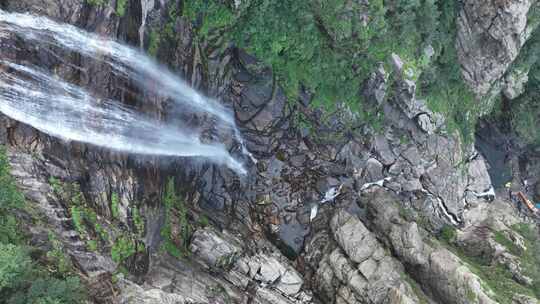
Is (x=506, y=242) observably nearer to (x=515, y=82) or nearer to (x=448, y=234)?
(x=448, y=234)

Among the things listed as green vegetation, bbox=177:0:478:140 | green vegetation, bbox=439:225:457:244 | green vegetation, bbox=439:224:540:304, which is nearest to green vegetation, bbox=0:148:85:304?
green vegetation, bbox=177:0:478:140

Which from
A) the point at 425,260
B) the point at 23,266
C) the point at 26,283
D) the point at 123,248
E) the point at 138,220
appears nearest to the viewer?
the point at 23,266

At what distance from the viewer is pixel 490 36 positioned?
61.1 feet

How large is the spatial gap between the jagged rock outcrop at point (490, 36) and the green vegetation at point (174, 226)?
16047mm

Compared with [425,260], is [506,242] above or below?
above

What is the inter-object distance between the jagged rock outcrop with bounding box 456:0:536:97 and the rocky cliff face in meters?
0.07

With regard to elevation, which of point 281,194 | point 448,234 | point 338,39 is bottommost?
point 281,194

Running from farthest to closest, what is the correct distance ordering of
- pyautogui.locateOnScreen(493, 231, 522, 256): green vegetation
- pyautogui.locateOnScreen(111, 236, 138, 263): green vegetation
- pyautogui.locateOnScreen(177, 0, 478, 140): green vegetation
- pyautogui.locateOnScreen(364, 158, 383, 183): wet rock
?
pyautogui.locateOnScreen(364, 158, 383, 183): wet rock < pyautogui.locateOnScreen(493, 231, 522, 256): green vegetation < pyautogui.locateOnScreen(177, 0, 478, 140): green vegetation < pyautogui.locateOnScreen(111, 236, 138, 263): green vegetation

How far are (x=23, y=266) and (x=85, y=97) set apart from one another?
5.55 metres

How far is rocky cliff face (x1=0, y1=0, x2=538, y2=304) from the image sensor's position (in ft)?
37.6

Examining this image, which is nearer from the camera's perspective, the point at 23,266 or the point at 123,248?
the point at 23,266

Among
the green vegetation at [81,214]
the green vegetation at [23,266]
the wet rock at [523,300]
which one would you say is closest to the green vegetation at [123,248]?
the green vegetation at [81,214]

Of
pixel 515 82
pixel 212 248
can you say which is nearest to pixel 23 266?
pixel 212 248

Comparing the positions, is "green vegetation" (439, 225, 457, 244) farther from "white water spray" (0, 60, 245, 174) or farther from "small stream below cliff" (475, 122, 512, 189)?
"white water spray" (0, 60, 245, 174)
